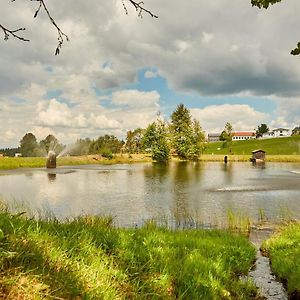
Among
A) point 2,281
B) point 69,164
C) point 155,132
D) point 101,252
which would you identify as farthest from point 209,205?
point 155,132

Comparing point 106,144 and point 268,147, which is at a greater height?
point 106,144

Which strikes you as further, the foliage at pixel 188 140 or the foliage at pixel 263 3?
the foliage at pixel 188 140

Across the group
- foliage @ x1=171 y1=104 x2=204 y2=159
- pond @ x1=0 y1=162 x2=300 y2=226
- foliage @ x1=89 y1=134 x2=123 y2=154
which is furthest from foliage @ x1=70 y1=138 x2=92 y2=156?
pond @ x1=0 y1=162 x2=300 y2=226

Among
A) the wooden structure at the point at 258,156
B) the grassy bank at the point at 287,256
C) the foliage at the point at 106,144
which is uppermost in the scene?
the foliage at the point at 106,144

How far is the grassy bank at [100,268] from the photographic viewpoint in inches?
188

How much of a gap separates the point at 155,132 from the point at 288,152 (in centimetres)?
6862

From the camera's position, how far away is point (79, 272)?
18.1 ft

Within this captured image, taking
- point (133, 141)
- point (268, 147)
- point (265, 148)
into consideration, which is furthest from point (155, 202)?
point (268, 147)

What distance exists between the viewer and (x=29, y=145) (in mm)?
153625

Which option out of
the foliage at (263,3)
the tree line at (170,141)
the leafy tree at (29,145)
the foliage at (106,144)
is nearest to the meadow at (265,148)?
the tree line at (170,141)

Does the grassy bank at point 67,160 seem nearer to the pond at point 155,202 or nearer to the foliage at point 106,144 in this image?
the foliage at point 106,144

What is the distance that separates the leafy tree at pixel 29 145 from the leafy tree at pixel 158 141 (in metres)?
48.1

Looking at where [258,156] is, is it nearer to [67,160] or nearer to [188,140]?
[188,140]

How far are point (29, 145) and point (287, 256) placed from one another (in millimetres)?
152503
